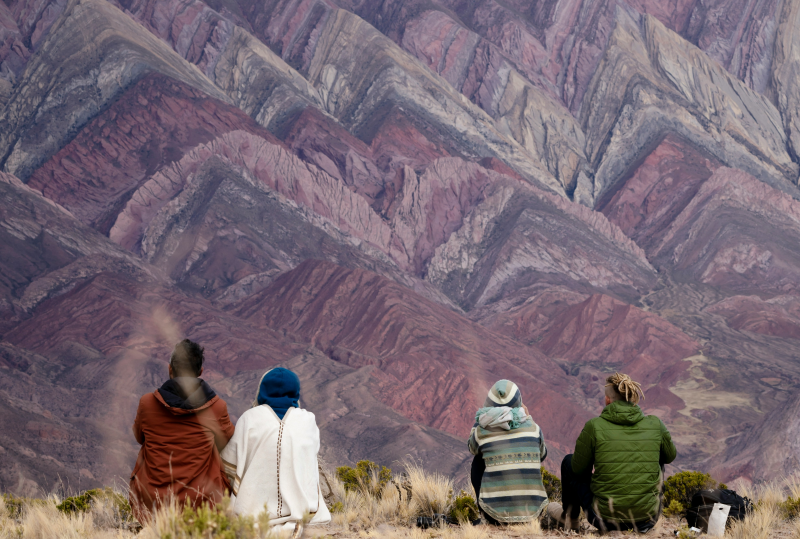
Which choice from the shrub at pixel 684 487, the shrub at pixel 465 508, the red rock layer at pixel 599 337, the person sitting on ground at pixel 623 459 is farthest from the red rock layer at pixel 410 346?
the person sitting on ground at pixel 623 459

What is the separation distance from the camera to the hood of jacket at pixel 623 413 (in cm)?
457

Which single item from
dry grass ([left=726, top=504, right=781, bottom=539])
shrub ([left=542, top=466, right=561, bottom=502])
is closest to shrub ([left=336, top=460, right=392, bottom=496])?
shrub ([left=542, top=466, right=561, bottom=502])

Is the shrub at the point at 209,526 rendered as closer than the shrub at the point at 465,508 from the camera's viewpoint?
Yes

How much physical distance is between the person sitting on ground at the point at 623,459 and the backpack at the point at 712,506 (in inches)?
17.2

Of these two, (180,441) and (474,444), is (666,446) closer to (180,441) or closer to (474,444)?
(474,444)

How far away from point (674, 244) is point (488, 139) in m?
17.8

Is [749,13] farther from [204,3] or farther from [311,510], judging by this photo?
[311,510]

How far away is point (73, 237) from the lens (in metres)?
44.4

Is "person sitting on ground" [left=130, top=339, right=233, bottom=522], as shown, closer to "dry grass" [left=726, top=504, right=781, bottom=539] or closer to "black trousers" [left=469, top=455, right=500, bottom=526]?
"black trousers" [left=469, top=455, right=500, bottom=526]

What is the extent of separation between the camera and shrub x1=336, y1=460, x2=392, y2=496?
701 centimetres

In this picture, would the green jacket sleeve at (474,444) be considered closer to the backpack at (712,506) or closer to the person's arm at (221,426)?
the backpack at (712,506)

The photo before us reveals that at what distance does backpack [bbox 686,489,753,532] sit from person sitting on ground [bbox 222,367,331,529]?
102 inches

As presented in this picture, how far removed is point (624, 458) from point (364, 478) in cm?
335

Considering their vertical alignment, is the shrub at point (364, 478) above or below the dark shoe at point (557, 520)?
below
